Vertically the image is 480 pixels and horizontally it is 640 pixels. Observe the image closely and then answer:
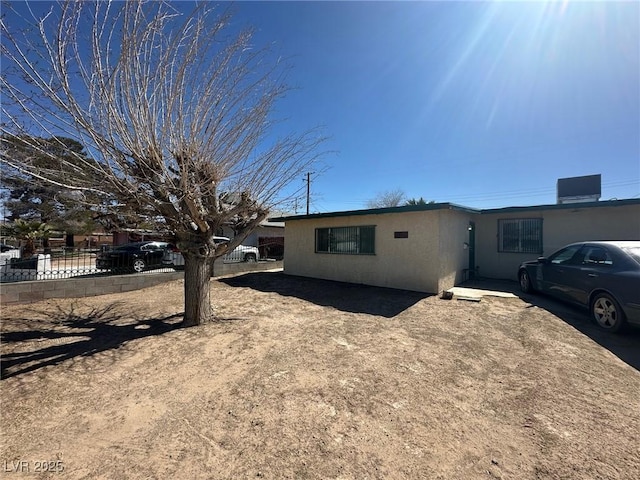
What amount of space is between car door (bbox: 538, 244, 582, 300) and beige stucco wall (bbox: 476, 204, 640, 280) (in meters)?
3.06

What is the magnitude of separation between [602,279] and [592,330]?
0.88m

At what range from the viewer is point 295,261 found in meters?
11.8

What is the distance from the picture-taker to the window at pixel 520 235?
9695mm

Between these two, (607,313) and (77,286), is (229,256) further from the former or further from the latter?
(607,313)

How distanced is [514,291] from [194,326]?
7960 millimetres

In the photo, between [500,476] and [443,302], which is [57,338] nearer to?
[500,476]

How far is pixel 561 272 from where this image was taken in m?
6.32

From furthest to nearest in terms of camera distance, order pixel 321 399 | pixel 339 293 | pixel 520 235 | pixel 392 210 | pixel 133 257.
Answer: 1. pixel 133 257
2. pixel 520 235
3. pixel 392 210
4. pixel 339 293
5. pixel 321 399

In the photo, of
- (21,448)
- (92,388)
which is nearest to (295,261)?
(92,388)

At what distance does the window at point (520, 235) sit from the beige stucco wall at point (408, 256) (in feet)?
5.02

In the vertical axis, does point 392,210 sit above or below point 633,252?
above

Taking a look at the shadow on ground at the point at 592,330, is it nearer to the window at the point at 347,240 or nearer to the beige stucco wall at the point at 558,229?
the beige stucco wall at the point at 558,229

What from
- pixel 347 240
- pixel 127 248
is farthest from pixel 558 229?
pixel 127 248

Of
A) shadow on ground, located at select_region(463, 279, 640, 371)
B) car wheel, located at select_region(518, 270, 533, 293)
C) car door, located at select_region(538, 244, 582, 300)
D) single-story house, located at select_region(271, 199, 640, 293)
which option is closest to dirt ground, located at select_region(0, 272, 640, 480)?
shadow on ground, located at select_region(463, 279, 640, 371)
